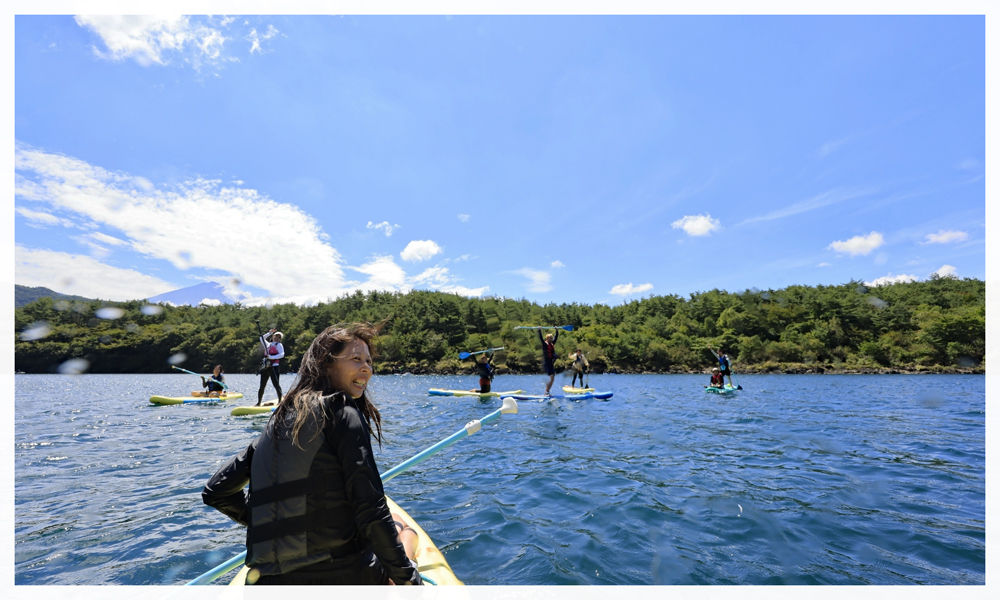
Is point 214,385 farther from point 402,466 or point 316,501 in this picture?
point 316,501

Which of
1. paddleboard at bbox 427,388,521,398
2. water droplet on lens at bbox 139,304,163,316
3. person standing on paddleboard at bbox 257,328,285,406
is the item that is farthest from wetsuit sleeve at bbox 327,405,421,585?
water droplet on lens at bbox 139,304,163,316

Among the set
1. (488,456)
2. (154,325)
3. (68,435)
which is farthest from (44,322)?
(488,456)

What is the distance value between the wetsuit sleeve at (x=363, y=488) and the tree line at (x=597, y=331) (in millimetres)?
57574

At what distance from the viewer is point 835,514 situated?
5.37 metres

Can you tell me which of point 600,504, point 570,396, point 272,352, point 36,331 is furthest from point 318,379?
point 36,331

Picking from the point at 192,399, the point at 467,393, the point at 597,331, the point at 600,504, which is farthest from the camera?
the point at 597,331

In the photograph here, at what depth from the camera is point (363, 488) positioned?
210cm

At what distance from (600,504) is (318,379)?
4.75 meters

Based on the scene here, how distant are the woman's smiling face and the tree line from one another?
5718 cm

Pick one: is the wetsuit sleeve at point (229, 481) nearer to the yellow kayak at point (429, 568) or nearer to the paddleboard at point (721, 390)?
the yellow kayak at point (429, 568)

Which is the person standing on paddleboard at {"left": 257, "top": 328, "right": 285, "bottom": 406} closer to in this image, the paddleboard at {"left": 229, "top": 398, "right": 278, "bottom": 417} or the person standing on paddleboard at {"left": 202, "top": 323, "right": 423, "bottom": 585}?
the paddleboard at {"left": 229, "top": 398, "right": 278, "bottom": 417}

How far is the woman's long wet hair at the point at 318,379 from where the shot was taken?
209 cm

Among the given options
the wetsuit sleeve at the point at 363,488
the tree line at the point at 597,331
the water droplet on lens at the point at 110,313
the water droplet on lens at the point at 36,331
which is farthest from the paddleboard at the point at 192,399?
the water droplet on lens at the point at 110,313

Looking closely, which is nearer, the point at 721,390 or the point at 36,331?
the point at 721,390
